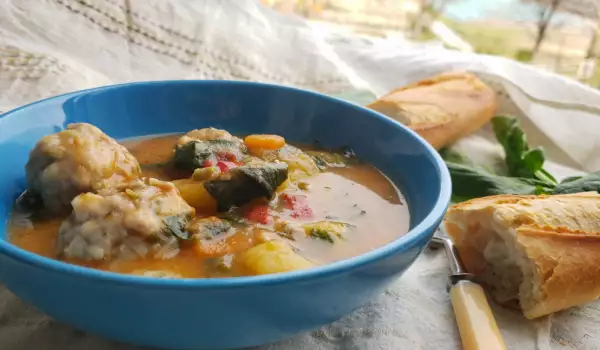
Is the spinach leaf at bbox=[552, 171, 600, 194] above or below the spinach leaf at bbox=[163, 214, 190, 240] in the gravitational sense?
below

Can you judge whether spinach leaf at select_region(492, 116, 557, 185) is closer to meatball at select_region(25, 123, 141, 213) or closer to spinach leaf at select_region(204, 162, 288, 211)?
spinach leaf at select_region(204, 162, 288, 211)

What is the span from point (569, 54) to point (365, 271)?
19.5 ft

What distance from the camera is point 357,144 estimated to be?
2324mm

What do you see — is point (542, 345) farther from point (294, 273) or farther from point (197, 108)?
point (197, 108)

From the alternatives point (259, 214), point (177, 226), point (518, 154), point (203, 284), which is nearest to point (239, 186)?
point (259, 214)

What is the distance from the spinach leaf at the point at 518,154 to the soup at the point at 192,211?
101 centimetres

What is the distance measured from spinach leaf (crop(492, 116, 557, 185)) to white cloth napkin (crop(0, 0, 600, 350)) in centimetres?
18

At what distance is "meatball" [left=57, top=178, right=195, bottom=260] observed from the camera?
1.48m

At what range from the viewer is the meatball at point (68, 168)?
1669 mm

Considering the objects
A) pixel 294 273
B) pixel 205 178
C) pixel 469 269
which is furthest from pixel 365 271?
pixel 469 269

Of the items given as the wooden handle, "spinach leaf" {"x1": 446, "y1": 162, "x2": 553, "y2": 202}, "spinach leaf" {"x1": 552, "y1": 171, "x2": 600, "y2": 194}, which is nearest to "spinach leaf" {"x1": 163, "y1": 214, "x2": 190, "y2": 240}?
the wooden handle

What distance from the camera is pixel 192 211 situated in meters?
1.67

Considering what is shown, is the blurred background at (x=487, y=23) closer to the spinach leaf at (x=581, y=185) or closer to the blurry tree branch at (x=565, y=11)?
the blurry tree branch at (x=565, y=11)

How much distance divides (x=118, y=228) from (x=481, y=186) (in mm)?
1565
